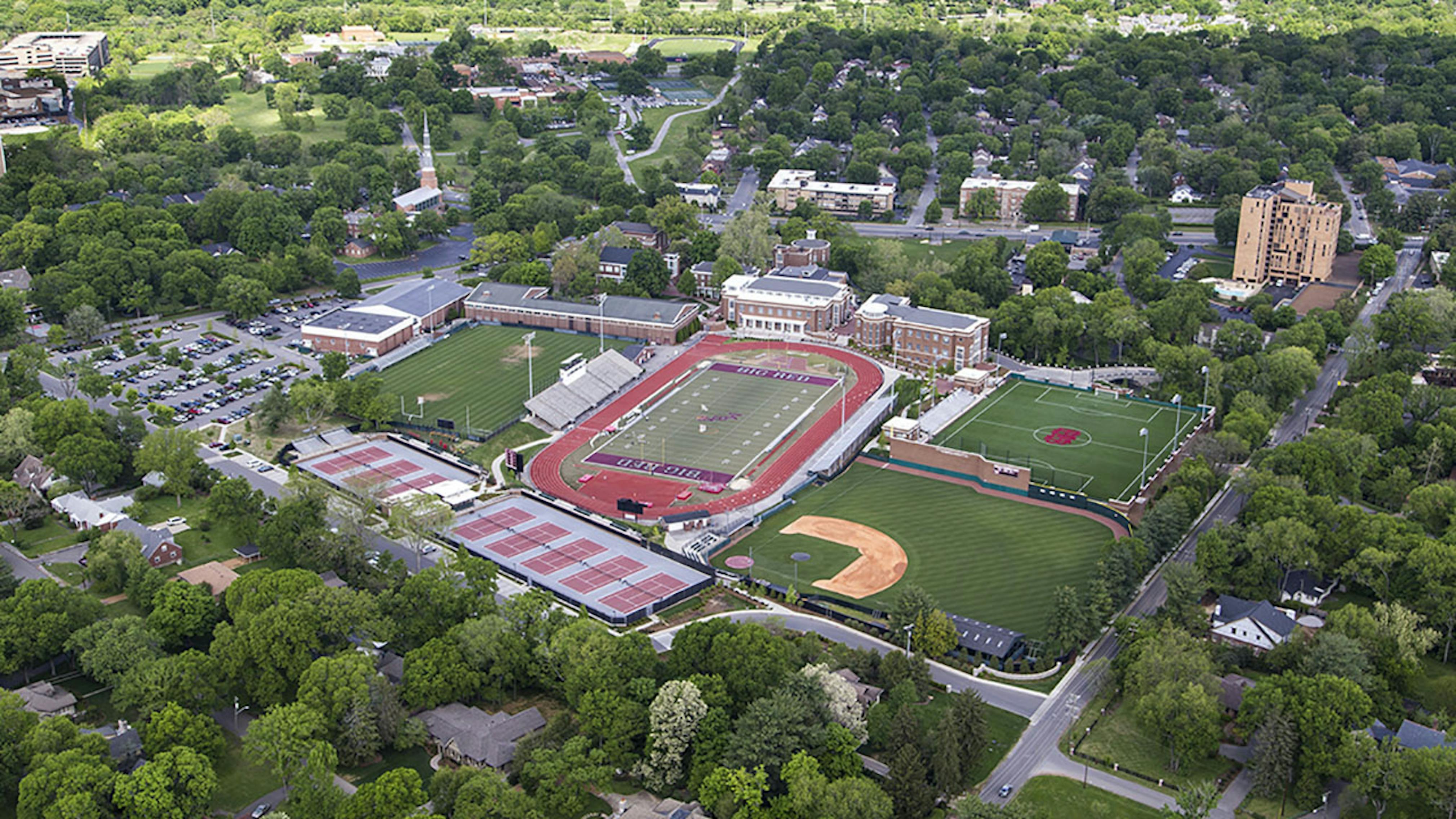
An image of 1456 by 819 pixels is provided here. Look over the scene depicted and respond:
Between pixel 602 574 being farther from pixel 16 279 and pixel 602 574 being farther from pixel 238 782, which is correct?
pixel 16 279

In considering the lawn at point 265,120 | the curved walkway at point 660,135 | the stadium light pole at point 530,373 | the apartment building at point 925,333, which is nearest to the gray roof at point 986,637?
the apartment building at point 925,333

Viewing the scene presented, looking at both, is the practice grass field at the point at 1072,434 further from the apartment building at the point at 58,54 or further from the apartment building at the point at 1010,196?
the apartment building at the point at 58,54

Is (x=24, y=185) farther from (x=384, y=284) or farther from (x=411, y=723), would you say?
(x=411, y=723)

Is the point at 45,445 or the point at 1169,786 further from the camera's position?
the point at 45,445

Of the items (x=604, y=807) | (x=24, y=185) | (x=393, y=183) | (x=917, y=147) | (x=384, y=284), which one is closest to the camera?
(x=604, y=807)

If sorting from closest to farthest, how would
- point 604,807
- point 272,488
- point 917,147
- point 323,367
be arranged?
point 604,807, point 272,488, point 323,367, point 917,147

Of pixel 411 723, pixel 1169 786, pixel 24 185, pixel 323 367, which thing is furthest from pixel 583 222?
pixel 1169 786

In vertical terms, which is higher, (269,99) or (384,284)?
(269,99)
